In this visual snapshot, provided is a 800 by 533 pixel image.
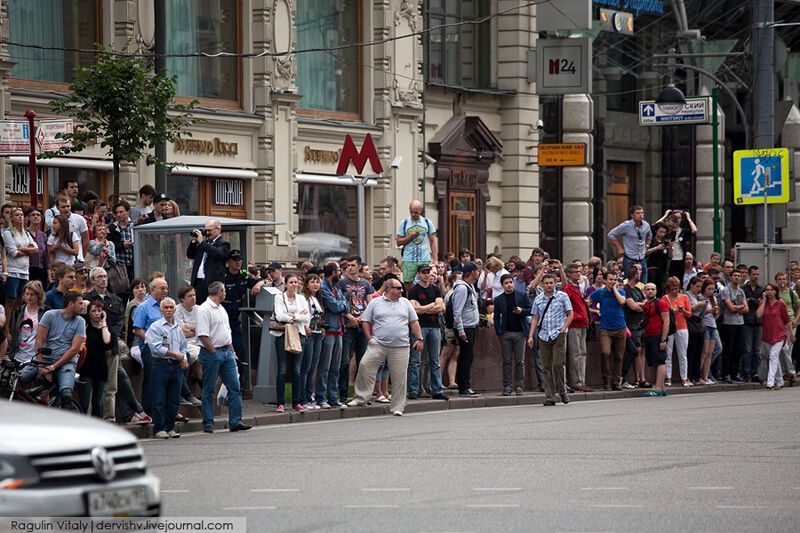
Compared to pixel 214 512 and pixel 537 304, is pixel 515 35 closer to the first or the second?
pixel 537 304

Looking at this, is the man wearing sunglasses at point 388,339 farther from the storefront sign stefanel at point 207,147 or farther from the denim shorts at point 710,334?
the denim shorts at point 710,334

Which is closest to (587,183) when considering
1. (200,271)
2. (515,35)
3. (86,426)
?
(515,35)

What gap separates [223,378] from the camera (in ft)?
68.7

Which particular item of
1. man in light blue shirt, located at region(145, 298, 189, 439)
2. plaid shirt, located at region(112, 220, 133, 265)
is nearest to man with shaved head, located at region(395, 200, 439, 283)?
plaid shirt, located at region(112, 220, 133, 265)

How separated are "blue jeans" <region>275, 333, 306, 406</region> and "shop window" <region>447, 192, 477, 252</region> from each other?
1518cm

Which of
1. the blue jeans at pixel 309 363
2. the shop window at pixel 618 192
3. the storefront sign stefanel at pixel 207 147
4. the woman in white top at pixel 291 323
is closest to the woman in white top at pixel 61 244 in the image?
the woman in white top at pixel 291 323

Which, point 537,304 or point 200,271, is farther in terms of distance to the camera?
point 537,304

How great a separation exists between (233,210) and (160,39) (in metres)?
7.35

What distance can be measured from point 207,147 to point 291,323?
9439mm

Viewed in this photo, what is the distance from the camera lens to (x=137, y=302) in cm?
2152

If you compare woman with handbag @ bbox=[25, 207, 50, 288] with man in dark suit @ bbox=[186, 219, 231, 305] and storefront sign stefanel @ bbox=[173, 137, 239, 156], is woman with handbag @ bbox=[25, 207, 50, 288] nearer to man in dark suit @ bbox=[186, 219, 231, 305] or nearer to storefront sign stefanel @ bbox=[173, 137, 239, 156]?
man in dark suit @ bbox=[186, 219, 231, 305]

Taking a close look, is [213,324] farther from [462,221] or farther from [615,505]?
[462,221]

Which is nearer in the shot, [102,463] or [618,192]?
[102,463]

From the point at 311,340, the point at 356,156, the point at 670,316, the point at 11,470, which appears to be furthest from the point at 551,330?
the point at 11,470
